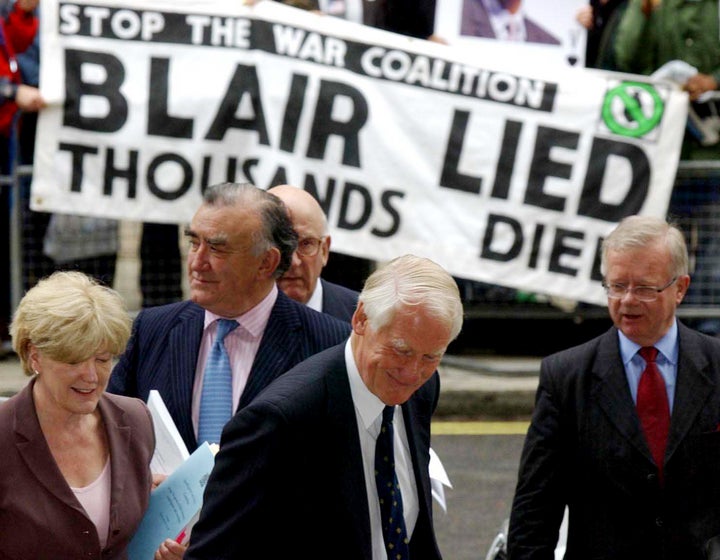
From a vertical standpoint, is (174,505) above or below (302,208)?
below

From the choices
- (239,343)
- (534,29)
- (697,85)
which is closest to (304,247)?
(239,343)

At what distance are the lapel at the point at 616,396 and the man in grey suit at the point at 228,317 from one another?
30.8 inches

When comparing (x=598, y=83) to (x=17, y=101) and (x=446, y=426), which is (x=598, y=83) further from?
(x=17, y=101)

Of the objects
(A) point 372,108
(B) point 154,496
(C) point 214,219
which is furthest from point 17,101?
(B) point 154,496

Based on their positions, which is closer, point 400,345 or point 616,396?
point 400,345

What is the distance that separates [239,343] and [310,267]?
88 centimetres

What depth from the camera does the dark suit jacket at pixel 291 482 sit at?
352 centimetres

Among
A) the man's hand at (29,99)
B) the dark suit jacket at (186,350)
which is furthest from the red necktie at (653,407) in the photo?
the man's hand at (29,99)

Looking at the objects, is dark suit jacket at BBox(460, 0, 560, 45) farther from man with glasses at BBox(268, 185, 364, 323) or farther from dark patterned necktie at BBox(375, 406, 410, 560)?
dark patterned necktie at BBox(375, 406, 410, 560)

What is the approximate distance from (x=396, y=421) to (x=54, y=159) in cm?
576

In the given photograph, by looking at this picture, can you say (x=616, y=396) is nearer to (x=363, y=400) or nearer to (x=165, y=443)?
(x=363, y=400)

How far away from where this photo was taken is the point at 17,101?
30.2 feet

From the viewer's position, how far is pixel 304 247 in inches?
221

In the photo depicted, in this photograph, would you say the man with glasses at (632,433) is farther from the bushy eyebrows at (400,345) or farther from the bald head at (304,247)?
the bushy eyebrows at (400,345)
